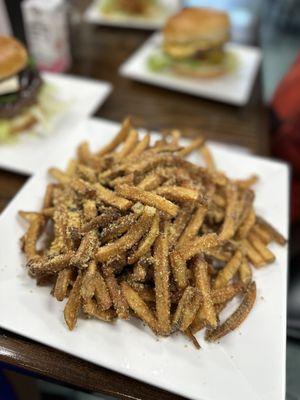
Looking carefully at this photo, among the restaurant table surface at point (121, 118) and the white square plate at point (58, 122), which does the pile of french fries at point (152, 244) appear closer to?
the restaurant table surface at point (121, 118)

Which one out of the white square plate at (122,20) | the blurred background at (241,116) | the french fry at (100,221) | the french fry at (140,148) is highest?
the white square plate at (122,20)

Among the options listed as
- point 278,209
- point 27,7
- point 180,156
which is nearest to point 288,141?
point 278,209

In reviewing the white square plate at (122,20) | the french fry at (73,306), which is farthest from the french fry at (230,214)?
the white square plate at (122,20)

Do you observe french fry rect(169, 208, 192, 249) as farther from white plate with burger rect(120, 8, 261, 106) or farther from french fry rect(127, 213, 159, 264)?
white plate with burger rect(120, 8, 261, 106)

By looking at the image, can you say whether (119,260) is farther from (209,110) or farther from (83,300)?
(209,110)

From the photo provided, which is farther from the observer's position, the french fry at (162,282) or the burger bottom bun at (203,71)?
the burger bottom bun at (203,71)

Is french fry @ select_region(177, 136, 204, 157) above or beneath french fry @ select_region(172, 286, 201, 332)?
above

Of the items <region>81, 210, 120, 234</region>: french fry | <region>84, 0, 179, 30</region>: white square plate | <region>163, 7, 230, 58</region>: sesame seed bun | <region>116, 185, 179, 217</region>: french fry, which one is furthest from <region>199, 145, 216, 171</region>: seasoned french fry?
<region>84, 0, 179, 30</region>: white square plate
